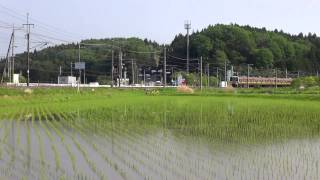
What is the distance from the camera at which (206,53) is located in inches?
4075

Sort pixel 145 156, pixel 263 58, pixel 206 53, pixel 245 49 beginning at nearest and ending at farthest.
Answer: pixel 145 156 → pixel 206 53 → pixel 263 58 → pixel 245 49

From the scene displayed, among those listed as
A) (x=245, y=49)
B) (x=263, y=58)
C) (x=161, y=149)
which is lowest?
(x=161, y=149)

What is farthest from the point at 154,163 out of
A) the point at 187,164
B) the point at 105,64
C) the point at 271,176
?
the point at 105,64

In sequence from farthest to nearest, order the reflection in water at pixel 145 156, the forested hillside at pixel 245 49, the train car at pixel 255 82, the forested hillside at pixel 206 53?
the forested hillside at pixel 245 49 < the forested hillside at pixel 206 53 < the train car at pixel 255 82 < the reflection in water at pixel 145 156

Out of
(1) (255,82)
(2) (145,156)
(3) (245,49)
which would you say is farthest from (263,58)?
(2) (145,156)

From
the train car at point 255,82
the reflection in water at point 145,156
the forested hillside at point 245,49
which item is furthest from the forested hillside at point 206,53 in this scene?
the reflection in water at point 145,156

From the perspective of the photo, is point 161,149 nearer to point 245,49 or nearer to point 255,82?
point 255,82

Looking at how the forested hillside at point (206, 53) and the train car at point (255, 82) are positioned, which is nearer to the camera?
the train car at point (255, 82)

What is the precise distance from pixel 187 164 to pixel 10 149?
380cm

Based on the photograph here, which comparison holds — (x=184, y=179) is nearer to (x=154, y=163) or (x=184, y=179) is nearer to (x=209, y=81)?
(x=154, y=163)

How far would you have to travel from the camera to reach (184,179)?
6707 mm

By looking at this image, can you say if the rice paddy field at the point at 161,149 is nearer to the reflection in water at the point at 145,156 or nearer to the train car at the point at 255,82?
the reflection in water at the point at 145,156

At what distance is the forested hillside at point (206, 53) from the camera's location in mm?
95812

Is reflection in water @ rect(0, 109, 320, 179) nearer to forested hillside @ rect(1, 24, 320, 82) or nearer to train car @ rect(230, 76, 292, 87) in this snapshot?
train car @ rect(230, 76, 292, 87)
